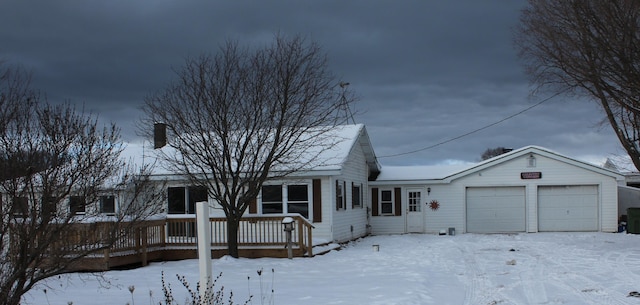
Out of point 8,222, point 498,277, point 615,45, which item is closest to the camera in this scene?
point 8,222

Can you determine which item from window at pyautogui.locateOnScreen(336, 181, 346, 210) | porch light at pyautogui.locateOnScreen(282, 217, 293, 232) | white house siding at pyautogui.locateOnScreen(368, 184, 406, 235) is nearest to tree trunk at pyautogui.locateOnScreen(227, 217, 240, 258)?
porch light at pyautogui.locateOnScreen(282, 217, 293, 232)

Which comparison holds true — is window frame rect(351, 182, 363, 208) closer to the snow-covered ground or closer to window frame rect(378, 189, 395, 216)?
window frame rect(378, 189, 395, 216)

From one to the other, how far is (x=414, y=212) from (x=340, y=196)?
22.2 feet

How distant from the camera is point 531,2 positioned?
713 inches

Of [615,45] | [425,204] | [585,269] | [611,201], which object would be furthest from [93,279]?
[611,201]

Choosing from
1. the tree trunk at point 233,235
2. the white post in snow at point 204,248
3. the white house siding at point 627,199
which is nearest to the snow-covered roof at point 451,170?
the white house siding at point 627,199

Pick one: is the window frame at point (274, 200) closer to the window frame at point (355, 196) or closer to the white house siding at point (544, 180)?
the window frame at point (355, 196)

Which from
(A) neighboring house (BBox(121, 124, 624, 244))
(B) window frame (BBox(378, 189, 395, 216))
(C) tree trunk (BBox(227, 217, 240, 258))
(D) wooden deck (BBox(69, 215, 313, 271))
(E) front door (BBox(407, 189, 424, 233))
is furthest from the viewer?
(B) window frame (BBox(378, 189, 395, 216))

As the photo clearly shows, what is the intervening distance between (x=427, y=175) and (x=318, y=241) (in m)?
9.86

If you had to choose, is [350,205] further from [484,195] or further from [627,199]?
[627,199]

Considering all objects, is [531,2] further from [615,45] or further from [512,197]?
[512,197]

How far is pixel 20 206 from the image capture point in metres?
7.15

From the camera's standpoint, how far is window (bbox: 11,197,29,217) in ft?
23.2

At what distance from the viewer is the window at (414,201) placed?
1110 inches
